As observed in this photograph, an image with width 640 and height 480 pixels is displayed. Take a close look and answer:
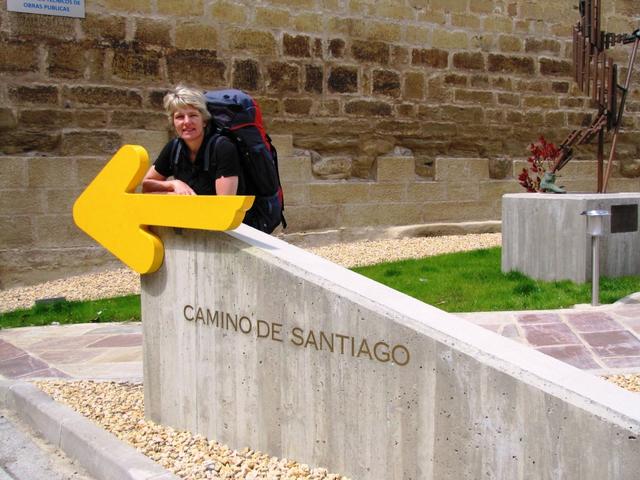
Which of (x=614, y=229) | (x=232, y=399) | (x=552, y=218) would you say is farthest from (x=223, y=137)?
(x=614, y=229)

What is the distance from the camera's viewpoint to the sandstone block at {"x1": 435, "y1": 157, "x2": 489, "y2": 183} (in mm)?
9430

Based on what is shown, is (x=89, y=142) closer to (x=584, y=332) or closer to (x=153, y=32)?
(x=153, y=32)

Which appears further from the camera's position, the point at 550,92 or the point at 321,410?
the point at 550,92

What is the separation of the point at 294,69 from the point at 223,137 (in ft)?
17.1

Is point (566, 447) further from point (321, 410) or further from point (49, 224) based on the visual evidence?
point (49, 224)

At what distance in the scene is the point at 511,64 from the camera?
32.2 ft

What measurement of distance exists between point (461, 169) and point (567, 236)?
3540 millimetres

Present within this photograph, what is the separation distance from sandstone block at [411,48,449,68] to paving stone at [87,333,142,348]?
565 cm

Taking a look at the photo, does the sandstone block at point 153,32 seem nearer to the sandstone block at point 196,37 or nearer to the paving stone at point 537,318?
the sandstone block at point 196,37

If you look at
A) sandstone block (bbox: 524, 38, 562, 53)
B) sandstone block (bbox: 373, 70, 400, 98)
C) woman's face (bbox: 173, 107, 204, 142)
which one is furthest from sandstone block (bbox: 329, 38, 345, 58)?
woman's face (bbox: 173, 107, 204, 142)

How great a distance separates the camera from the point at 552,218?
628 centimetres

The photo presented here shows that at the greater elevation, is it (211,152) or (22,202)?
(211,152)

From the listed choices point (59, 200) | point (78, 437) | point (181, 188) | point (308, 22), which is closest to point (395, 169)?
point (308, 22)

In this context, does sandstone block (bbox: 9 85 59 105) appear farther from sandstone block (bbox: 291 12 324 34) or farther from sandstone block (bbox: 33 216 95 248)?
sandstone block (bbox: 291 12 324 34)
